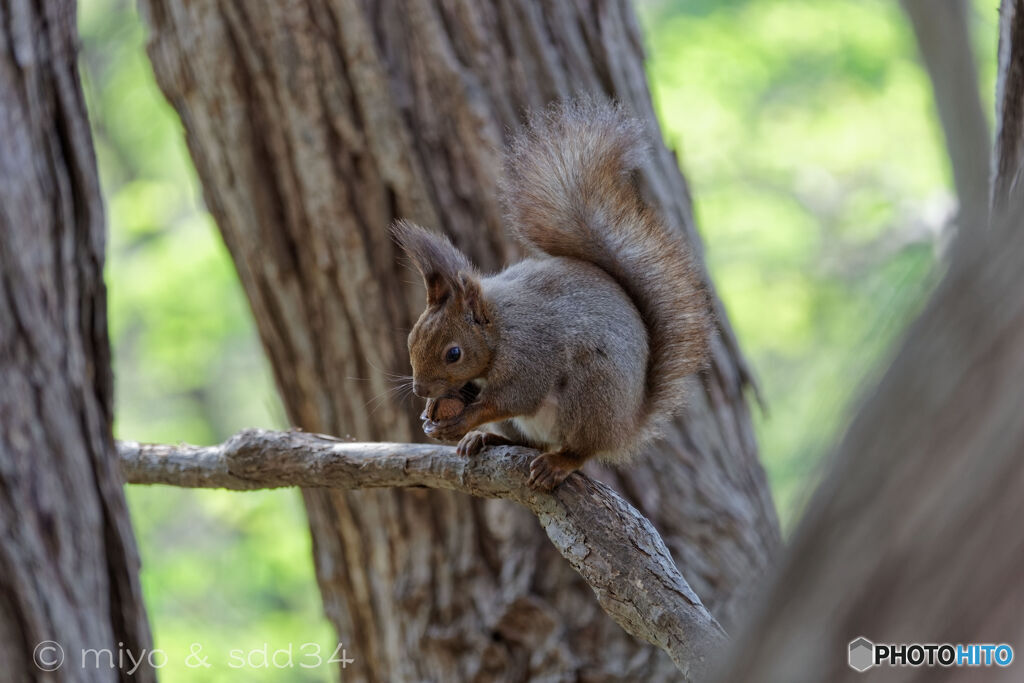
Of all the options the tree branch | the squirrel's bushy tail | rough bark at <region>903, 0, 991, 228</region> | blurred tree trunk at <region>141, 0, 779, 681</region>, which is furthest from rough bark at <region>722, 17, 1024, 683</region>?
rough bark at <region>903, 0, 991, 228</region>

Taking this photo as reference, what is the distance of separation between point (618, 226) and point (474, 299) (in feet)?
1.20

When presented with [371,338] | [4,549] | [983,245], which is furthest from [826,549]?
[371,338]

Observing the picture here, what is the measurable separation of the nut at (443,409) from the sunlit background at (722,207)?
11.7 feet

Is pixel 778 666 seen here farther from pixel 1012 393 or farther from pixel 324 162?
pixel 324 162

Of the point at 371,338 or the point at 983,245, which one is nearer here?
the point at 983,245

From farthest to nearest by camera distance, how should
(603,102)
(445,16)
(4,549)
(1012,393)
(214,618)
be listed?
1. (214,618)
2. (445,16)
3. (603,102)
4. (4,549)
5. (1012,393)

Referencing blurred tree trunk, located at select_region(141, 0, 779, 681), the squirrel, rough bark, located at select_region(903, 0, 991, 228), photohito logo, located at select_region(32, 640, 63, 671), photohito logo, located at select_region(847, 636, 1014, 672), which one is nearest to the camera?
photohito logo, located at select_region(847, 636, 1014, 672)


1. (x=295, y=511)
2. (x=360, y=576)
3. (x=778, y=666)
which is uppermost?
(x=778, y=666)

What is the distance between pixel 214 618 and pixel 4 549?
616 cm

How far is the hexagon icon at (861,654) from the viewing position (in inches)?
23.8

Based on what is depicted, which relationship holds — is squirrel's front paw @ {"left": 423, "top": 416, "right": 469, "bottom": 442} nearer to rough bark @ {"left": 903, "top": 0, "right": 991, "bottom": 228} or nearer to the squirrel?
the squirrel

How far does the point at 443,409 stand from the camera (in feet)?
6.39

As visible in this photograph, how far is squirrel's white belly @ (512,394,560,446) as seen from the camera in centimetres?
192

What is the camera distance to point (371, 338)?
109 inches
